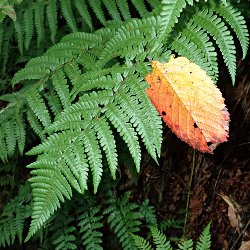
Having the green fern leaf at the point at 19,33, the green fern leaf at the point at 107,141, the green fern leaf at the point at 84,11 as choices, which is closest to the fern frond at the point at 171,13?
the green fern leaf at the point at 107,141

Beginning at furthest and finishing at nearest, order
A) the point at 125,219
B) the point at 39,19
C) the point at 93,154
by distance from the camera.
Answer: the point at 125,219 → the point at 39,19 → the point at 93,154

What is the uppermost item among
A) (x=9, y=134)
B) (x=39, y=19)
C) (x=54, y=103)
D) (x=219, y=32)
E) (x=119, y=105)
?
(x=219, y=32)

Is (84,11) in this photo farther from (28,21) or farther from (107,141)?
(107,141)

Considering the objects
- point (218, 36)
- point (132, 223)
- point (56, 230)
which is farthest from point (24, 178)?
point (218, 36)

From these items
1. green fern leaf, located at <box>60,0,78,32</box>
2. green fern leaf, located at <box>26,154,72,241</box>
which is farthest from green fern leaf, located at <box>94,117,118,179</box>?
green fern leaf, located at <box>60,0,78,32</box>

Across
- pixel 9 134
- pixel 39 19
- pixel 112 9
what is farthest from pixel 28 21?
pixel 9 134

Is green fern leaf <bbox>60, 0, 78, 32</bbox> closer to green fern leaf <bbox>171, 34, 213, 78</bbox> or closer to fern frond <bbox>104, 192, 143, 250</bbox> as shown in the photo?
green fern leaf <bbox>171, 34, 213, 78</bbox>
